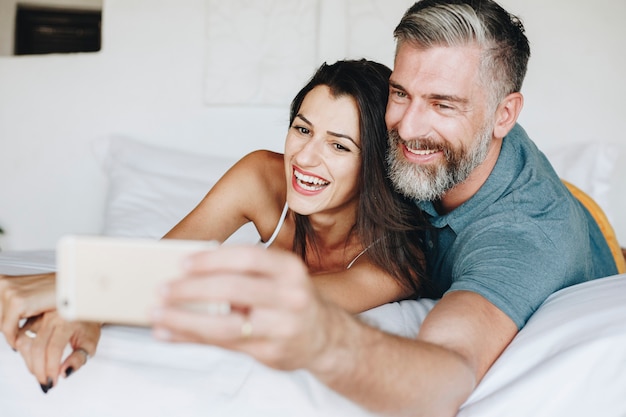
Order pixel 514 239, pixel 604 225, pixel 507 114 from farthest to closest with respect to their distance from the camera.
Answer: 1. pixel 604 225
2. pixel 507 114
3. pixel 514 239

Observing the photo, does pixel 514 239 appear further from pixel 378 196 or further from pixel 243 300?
pixel 243 300

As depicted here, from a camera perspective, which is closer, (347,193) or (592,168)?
(347,193)

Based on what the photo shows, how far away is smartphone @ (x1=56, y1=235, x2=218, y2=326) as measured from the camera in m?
0.62

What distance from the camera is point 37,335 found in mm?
1066

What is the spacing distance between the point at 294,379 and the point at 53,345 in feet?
1.31

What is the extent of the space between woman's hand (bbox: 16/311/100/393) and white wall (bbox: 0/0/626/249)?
1.65 metres

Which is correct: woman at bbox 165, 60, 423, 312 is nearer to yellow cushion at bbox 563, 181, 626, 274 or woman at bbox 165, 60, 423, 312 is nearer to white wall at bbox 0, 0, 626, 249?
yellow cushion at bbox 563, 181, 626, 274

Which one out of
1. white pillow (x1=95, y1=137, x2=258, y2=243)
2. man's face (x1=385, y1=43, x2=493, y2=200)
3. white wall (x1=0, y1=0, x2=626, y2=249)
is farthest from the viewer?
white wall (x1=0, y1=0, x2=626, y2=249)

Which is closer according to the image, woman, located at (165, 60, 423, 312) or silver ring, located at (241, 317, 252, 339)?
silver ring, located at (241, 317, 252, 339)

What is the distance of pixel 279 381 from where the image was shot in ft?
3.31

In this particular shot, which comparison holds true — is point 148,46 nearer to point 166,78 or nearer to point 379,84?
point 166,78

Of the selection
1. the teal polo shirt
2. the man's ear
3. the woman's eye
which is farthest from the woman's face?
the man's ear

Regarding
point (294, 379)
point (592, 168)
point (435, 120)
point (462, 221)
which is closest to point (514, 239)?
point (462, 221)

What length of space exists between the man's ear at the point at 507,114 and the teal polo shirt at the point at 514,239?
46 mm
